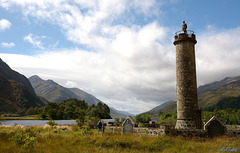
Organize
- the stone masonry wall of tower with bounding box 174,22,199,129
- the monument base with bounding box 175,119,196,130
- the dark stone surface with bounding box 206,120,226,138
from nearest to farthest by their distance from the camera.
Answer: the dark stone surface with bounding box 206,120,226,138 → the monument base with bounding box 175,119,196,130 → the stone masonry wall of tower with bounding box 174,22,199,129

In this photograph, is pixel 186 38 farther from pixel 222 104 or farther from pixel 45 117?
pixel 222 104

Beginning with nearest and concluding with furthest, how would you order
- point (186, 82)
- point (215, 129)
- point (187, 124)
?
point (215, 129)
point (187, 124)
point (186, 82)

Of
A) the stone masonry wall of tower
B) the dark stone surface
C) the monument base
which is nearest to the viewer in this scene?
the dark stone surface

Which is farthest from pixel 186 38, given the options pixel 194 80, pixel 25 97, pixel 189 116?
pixel 25 97

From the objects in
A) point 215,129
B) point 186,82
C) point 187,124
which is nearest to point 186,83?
point 186,82

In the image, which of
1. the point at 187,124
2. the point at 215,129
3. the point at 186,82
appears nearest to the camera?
the point at 215,129

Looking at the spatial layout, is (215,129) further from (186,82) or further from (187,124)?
(186,82)

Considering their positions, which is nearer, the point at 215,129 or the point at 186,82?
the point at 215,129

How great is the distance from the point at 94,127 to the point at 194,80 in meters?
18.4

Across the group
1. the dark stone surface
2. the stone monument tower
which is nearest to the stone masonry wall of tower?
the stone monument tower

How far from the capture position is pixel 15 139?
36.5ft

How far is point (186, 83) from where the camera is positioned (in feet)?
69.2

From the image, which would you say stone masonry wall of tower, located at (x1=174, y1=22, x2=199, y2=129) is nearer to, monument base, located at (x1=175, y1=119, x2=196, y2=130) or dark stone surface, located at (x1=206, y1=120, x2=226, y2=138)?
monument base, located at (x1=175, y1=119, x2=196, y2=130)

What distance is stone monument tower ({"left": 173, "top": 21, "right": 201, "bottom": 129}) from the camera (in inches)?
811
